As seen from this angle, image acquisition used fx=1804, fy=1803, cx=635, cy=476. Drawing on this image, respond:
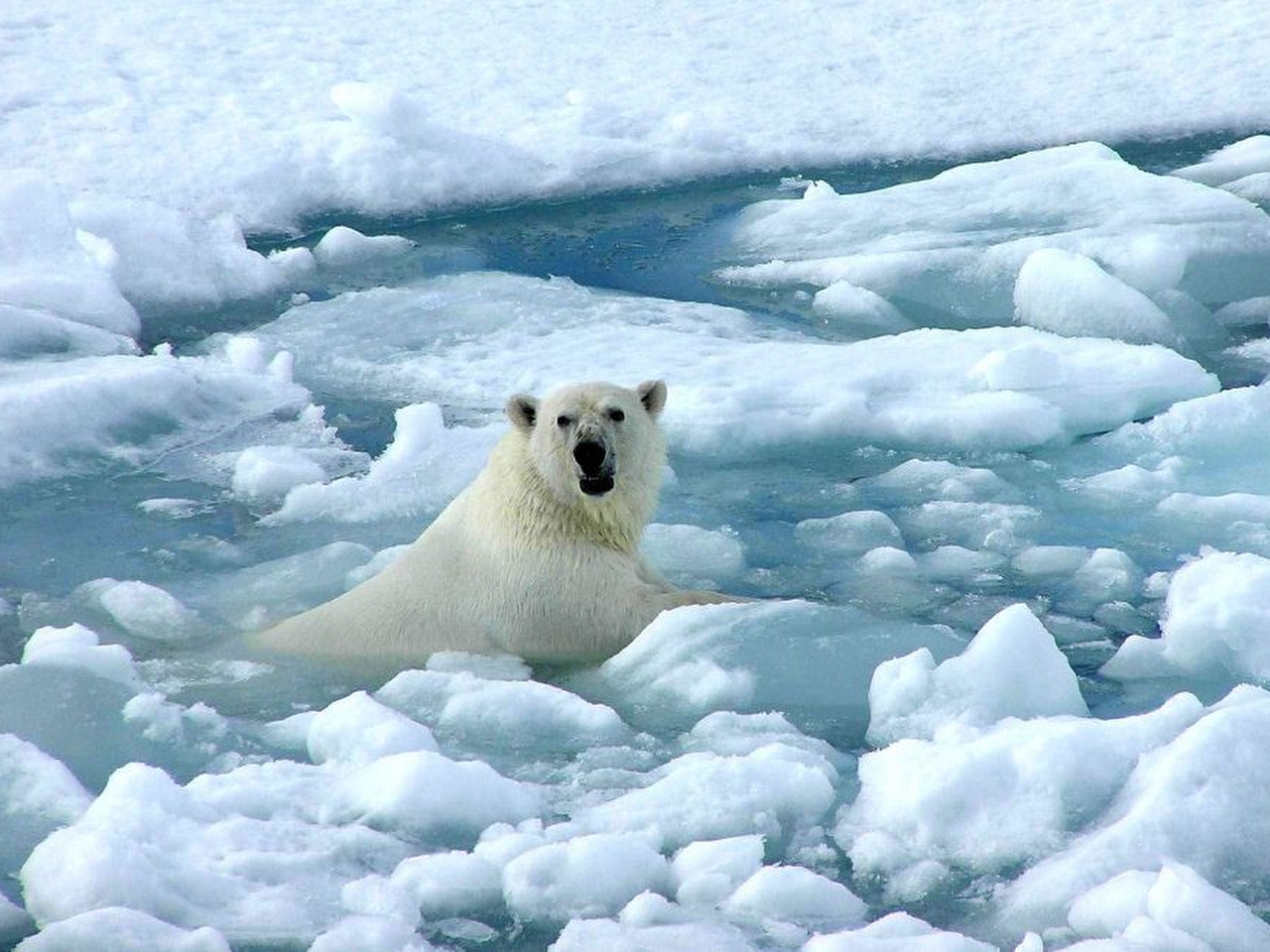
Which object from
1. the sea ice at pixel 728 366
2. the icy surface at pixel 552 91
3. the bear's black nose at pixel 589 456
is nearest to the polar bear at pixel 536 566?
the bear's black nose at pixel 589 456

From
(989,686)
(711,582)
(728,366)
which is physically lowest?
(711,582)

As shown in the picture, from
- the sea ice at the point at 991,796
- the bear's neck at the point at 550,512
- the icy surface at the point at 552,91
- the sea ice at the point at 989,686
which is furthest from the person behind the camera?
the icy surface at the point at 552,91

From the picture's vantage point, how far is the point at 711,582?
15.7 ft

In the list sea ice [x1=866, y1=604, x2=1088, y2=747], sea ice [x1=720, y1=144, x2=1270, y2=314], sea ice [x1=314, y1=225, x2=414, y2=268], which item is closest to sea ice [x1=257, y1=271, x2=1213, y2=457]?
sea ice [x1=720, y1=144, x2=1270, y2=314]

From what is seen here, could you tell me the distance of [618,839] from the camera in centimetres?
300

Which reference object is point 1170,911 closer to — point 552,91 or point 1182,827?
point 1182,827

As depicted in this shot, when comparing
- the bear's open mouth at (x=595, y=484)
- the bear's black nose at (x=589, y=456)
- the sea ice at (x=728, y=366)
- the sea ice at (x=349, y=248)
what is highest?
the bear's black nose at (x=589, y=456)

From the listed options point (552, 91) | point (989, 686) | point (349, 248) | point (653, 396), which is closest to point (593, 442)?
point (653, 396)

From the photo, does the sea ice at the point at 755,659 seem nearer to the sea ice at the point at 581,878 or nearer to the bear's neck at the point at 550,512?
the bear's neck at the point at 550,512

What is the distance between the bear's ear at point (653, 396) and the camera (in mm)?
4672

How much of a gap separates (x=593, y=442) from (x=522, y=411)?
31cm

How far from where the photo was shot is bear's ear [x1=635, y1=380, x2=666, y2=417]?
467 cm

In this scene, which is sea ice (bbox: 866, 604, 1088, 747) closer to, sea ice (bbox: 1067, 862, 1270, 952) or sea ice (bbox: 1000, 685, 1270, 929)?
sea ice (bbox: 1000, 685, 1270, 929)

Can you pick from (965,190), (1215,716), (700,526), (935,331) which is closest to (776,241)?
(965,190)
